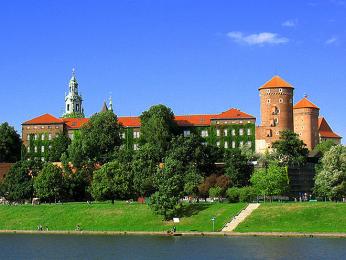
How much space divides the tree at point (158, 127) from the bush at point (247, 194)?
21.3 m

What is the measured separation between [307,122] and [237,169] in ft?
154

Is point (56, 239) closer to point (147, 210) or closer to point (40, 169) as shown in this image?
point (147, 210)

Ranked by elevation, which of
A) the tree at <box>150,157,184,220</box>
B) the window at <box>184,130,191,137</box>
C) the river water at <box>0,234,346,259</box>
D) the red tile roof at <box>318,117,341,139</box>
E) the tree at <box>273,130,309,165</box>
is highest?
the red tile roof at <box>318,117,341,139</box>

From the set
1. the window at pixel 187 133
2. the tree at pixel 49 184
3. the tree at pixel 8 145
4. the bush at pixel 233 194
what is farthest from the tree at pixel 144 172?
the tree at pixel 8 145

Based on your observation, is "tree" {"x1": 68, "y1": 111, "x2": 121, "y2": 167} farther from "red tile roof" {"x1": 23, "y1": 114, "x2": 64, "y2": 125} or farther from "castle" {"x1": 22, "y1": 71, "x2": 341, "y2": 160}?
"red tile roof" {"x1": 23, "y1": 114, "x2": 64, "y2": 125}

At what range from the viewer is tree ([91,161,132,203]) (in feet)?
275

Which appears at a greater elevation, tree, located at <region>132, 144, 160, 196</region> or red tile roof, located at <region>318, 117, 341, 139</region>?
red tile roof, located at <region>318, 117, 341, 139</region>

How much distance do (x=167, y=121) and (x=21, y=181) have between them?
28466mm

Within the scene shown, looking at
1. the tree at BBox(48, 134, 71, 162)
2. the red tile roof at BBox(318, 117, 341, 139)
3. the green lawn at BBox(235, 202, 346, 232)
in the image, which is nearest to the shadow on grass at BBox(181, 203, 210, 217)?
the green lawn at BBox(235, 202, 346, 232)

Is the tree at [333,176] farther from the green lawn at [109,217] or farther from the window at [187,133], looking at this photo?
the window at [187,133]

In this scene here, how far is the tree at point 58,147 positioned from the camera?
115875 millimetres

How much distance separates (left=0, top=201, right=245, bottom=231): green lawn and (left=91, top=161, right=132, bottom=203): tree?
2875 millimetres

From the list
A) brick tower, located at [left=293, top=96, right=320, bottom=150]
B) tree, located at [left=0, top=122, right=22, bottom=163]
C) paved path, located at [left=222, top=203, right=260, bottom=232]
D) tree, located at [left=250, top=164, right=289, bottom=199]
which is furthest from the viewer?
brick tower, located at [left=293, top=96, right=320, bottom=150]

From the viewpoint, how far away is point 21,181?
92.3m
